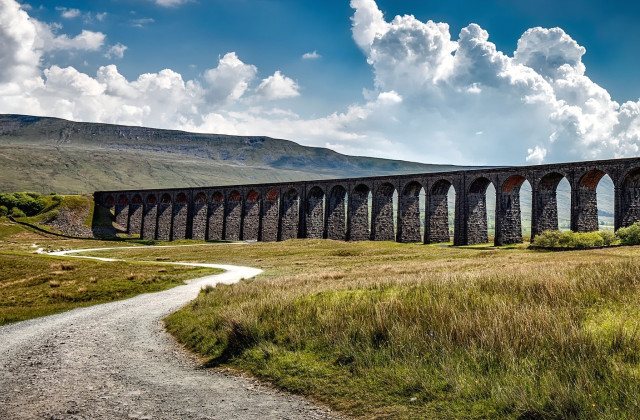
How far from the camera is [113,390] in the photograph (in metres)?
7.79

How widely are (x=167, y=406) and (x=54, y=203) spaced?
112755mm

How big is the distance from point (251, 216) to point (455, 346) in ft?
262

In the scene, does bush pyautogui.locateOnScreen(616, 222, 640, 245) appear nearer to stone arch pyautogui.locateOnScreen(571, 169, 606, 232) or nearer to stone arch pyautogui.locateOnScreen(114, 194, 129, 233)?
stone arch pyautogui.locateOnScreen(571, 169, 606, 232)

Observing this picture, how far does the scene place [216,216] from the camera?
92.8m

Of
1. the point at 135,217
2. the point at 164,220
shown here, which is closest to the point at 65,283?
the point at 164,220

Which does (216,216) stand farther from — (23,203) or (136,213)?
(23,203)

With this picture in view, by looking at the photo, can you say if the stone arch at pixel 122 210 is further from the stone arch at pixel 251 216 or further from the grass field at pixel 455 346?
the grass field at pixel 455 346

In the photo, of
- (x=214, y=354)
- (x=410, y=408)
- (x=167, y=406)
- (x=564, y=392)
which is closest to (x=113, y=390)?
(x=167, y=406)

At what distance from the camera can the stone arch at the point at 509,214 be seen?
53.6 meters

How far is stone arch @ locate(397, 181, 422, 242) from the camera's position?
6306cm

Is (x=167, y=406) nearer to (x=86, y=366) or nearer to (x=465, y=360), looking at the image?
(x=86, y=366)

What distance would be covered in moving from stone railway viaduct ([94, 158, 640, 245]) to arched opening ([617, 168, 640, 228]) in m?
0.09

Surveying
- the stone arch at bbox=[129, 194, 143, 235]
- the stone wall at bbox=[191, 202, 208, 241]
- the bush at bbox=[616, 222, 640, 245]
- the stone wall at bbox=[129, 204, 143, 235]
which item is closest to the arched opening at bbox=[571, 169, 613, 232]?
the bush at bbox=[616, 222, 640, 245]

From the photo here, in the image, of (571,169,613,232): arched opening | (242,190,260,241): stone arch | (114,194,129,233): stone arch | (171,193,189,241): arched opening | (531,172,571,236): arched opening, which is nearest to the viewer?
(571,169,613,232): arched opening
